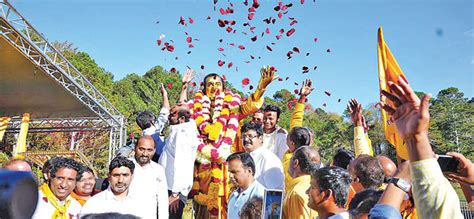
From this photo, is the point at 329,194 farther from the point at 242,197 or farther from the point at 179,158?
the point at 179,158

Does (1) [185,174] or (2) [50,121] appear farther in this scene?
(2) [50,121]

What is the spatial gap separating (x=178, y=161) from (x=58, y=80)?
9.19 meters

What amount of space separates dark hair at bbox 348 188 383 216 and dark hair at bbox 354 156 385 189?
0.69m

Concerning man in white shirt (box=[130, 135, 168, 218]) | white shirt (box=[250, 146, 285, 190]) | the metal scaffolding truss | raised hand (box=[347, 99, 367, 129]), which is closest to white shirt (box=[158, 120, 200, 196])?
man in white shirt (box=[130, 135, 168, 218])

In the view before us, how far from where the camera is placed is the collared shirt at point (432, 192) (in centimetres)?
121

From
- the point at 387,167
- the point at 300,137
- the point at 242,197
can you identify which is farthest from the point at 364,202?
the point at 300,137

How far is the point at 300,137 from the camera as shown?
13.4 feet

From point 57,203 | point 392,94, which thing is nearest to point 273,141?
point 57,203

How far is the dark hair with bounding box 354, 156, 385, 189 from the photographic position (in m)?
2.88

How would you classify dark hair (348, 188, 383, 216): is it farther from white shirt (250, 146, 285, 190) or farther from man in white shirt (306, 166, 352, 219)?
white shirt (250, 146, 285, 190)

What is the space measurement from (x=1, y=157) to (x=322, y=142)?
3379cm

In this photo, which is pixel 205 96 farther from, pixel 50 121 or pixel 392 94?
pixel 50 121

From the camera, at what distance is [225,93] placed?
561cm

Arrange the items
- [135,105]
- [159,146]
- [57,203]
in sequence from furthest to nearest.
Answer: [135,105], [159,146], [57,203]
